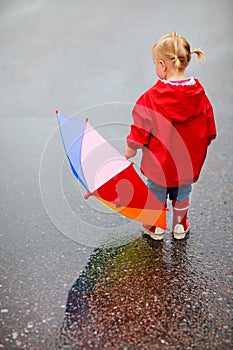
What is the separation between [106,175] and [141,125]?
14.4 inches

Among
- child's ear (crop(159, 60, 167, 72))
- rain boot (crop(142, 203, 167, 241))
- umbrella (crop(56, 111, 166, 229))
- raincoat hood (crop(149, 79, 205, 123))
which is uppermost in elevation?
child's ear (crop(159, 60, 167, 72))

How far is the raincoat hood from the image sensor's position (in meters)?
2.83

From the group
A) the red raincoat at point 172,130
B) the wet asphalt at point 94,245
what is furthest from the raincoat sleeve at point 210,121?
the wet asphalt at point 94,245

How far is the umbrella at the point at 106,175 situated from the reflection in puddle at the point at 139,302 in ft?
0.84

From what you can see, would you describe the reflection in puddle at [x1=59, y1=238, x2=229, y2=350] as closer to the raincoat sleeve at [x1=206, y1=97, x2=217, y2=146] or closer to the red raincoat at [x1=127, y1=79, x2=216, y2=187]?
the red raincoat at [x1=127, y1=79, x2=216, y2=187]

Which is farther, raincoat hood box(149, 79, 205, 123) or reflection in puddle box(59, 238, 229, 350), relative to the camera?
raincoat hood box(149, 79, 205, 123)

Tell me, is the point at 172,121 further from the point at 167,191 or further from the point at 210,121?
the point at 167,191

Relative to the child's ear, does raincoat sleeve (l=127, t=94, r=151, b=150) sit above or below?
below

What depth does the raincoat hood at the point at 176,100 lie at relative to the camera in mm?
2832

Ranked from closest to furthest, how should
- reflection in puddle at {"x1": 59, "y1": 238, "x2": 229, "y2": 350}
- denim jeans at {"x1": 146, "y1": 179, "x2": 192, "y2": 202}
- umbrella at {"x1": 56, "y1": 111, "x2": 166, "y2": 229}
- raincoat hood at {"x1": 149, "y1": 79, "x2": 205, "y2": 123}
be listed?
reflection in puddle at {"x1": 59, "y1": 238, "x2": 229, "y2": 350} < raincoat hood at {"x1": 149, "y1": 79, "x2": 205, "y2": 123} < umbrella at {"x1": 56, "y1": 111, "x2": 166, "y2": 229} < denim jeans at {"x1": 146, "y1": 179, "x2": 192, "y2": 202}

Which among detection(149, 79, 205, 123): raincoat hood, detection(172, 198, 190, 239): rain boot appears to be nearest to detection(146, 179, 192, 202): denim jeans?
detection(172, 198, 190, 239): rain boot

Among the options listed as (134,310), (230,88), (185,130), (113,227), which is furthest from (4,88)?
(134,310)

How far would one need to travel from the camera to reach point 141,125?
290 cm

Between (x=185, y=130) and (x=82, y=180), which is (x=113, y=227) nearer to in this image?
(x=82, y=180)
